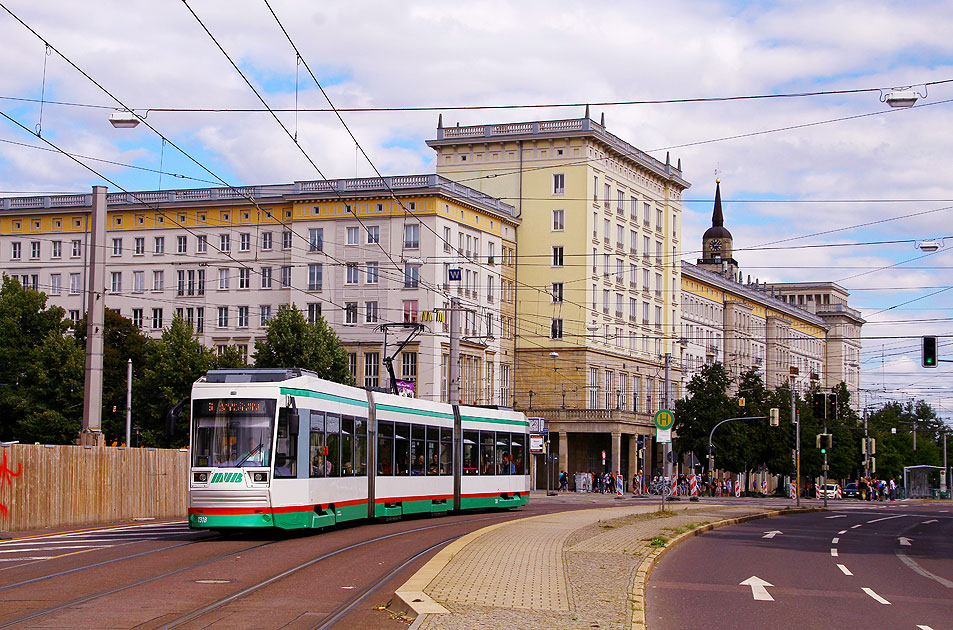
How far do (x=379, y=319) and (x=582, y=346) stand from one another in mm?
16947

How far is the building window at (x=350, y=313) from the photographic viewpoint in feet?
273

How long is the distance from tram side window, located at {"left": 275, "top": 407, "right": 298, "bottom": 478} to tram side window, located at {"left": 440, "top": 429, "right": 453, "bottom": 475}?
11095mm

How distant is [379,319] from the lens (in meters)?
82.9

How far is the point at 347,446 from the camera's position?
91.8 feet

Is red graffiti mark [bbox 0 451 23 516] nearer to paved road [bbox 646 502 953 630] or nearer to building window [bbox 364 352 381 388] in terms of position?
paved road [bbox 646 502 953 630]

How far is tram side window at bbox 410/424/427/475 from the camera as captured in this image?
33.1 meters

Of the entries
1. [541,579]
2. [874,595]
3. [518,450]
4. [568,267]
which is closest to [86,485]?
[518,450]

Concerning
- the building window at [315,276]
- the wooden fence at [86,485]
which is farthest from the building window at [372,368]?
the wooden fence at [86,485]

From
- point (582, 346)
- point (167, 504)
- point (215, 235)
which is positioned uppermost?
point (215, 235)

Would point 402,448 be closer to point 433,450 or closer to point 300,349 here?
point 433,450

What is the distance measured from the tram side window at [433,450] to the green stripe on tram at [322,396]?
202 inches

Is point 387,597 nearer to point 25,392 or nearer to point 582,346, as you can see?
point 25,392

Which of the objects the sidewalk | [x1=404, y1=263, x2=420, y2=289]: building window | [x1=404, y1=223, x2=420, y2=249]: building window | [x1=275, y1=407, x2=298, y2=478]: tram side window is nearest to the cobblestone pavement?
the sidewalk

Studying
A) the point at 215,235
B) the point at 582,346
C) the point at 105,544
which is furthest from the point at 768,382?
the point at 105,544
